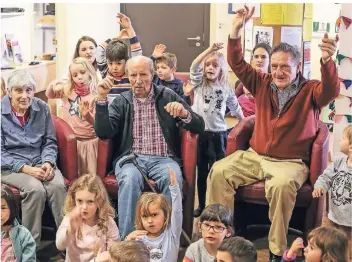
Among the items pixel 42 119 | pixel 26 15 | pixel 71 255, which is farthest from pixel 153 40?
pixel 71 255

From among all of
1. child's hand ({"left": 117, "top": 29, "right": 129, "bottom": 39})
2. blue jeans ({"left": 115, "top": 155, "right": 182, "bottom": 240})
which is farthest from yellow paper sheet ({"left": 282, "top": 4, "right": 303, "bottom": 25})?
blue jeans ({"left": 115, "top": 155, "right": 182, "bottom": 240})

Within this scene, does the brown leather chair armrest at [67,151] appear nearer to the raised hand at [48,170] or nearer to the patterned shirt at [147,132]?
the raised hand at [48,170]

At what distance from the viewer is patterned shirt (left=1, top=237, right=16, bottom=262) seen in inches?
Answer: 106

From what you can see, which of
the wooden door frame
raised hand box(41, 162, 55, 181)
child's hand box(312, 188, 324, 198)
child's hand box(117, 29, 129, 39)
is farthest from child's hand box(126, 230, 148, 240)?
the wooden door frame

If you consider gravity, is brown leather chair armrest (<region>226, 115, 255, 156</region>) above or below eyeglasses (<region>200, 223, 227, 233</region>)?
above

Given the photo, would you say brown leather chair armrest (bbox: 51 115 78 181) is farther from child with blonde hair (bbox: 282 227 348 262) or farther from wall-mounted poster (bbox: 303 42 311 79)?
wall-mounted poster (bbox: 303 42 311 79)

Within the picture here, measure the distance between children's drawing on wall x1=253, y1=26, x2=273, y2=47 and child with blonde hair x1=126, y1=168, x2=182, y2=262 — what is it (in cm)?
160

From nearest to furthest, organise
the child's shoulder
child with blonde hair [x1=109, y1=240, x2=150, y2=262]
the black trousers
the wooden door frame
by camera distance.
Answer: child with blonde hair [x1=109, y1=240, x2=150, y2=262]
the child's shoulder
the black trousers
the wooden door frame

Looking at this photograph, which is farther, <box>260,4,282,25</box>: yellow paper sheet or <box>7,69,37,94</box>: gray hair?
<box>260,4,282,25</box>: yellow paper sheet

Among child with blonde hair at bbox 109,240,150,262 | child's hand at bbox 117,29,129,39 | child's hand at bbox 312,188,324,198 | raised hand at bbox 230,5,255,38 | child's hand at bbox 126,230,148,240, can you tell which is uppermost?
raised hand at bbox 230,5,255,38

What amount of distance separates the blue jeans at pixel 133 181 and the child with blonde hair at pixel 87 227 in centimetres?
25

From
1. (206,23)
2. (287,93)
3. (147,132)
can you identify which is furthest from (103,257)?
(206,23)

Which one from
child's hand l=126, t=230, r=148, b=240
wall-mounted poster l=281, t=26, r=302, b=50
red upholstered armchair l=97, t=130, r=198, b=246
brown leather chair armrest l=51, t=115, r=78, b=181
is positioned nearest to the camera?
child's hand l=126, t=230, r=148, b=240

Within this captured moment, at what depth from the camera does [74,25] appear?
562cm
